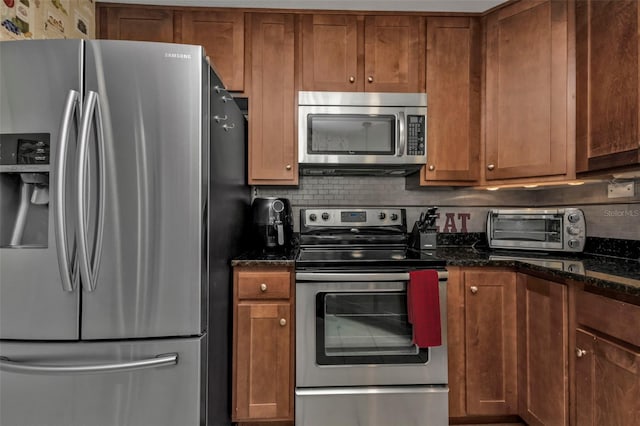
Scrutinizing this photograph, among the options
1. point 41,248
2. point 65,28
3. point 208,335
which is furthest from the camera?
point 65,28

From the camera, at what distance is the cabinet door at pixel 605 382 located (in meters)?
1.07

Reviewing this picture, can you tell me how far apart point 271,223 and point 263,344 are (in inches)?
26.7

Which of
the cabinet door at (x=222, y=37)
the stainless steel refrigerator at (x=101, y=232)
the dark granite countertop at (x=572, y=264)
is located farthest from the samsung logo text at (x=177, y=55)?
the dark granite countertop at (x=572, y=264)

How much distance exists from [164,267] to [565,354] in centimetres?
170

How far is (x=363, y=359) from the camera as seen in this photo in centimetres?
165

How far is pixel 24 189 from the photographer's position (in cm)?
123

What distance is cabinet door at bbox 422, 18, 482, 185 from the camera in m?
2.00

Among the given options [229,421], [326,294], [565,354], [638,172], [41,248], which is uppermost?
[638,172]

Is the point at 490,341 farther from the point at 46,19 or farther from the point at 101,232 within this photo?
the point at 46,19

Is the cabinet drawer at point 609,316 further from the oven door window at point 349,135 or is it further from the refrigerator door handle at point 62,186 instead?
the refrigerator door handle at point 62,186

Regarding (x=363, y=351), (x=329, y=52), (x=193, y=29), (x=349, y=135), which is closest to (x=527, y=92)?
(x=349, y=135)

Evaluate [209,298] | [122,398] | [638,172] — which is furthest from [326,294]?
[638,172]

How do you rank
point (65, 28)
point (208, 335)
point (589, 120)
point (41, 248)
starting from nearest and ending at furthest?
point (41, 248) → point (208, 335) → point (589, 120) → point (65, 28)

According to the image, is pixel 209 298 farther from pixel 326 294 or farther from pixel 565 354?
pixel 565 354
